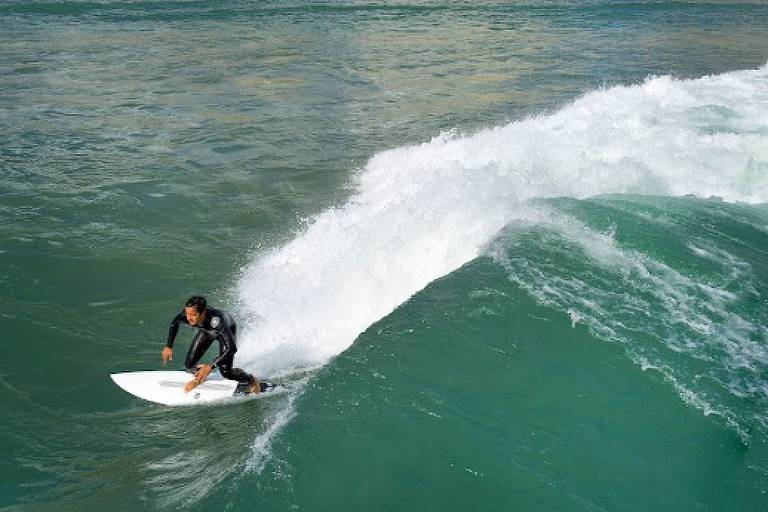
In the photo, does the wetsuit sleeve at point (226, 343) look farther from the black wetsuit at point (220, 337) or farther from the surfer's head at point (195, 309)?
the surfer's head at point (195, 309)

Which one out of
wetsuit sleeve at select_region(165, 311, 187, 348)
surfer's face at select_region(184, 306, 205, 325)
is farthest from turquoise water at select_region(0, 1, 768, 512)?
surfer's face at select_region(184, 306, 205, 325)

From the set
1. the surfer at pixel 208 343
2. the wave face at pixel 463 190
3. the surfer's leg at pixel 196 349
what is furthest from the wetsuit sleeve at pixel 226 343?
the wave face at pixel 463 190

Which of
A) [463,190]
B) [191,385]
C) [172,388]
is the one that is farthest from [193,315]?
[463,190]

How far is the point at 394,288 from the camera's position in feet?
44.4

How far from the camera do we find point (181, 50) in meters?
35.5

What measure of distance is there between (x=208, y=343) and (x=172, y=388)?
0.84 m

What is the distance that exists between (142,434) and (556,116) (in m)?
18.2

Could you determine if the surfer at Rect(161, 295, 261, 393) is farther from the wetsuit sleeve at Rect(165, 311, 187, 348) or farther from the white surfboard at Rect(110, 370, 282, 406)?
the white surfboard at Rect(110, 370, 282, 406)

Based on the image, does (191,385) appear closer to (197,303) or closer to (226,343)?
(226,343)

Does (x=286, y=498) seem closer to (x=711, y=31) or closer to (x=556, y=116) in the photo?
(x=556, y=116)

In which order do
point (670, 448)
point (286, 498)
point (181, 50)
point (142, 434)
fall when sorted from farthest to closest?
1. point (181, 50)
2. point (142, 434)
3. point (670, 448)
4. point (286, 498)

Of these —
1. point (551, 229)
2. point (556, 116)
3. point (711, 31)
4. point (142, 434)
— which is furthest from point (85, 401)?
point (711, 31)

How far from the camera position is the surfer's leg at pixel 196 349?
33.4 feet

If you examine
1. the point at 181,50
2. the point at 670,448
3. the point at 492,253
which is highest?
the point at 181,50
